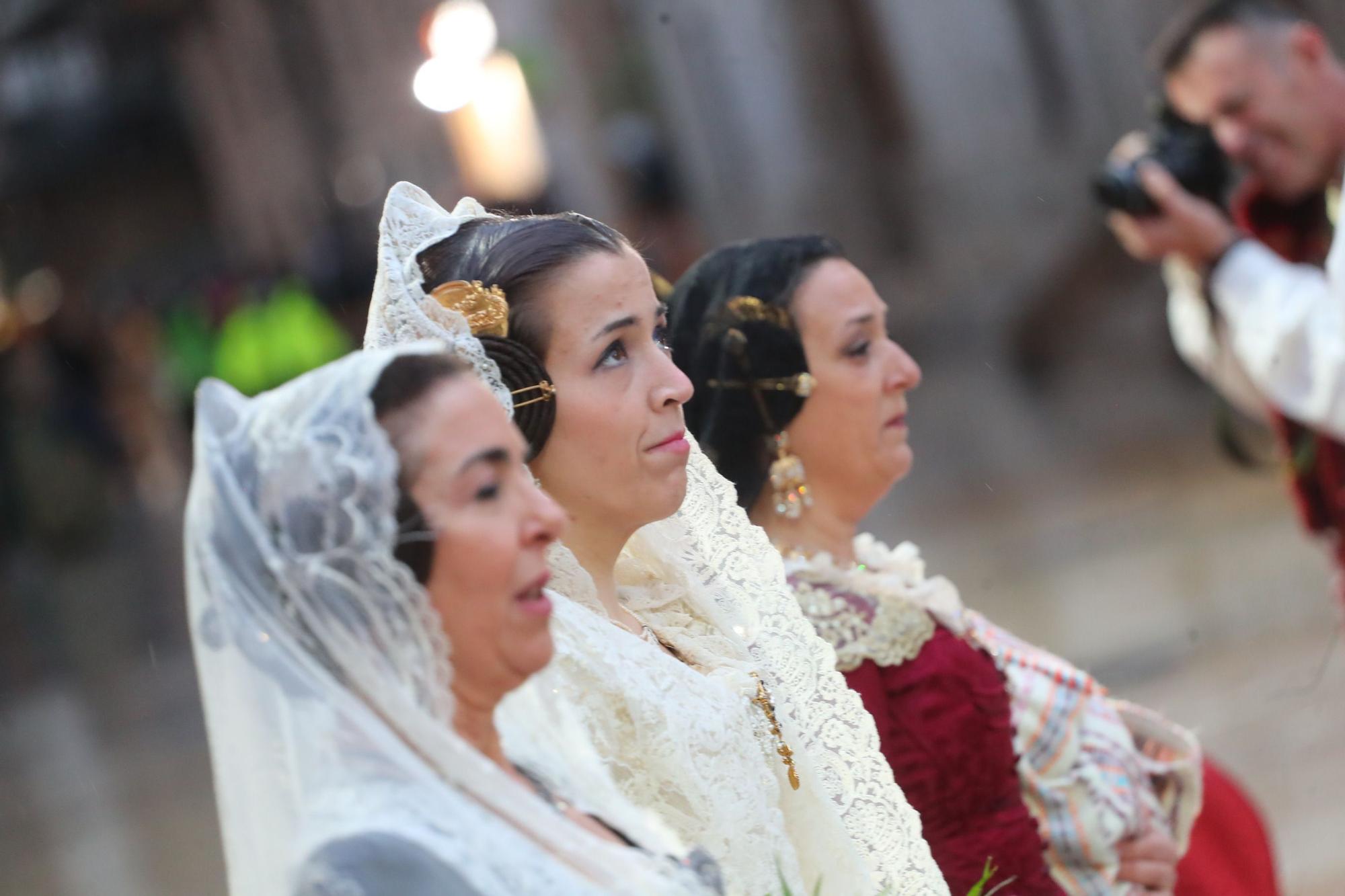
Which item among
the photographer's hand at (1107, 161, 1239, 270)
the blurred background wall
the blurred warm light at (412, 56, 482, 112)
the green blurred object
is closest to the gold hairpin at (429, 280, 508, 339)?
the photographer's hand at (1107, 161, 1239, 270)

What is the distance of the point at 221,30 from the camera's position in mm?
20672

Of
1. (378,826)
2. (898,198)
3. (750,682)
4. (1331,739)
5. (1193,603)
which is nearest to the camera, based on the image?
(378,826)

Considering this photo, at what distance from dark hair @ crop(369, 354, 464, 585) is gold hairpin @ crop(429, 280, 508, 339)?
1.65 feet

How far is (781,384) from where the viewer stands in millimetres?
2750

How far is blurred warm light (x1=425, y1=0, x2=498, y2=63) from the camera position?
33.2ft

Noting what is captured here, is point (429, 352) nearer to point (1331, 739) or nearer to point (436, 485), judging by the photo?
point (436, 485)

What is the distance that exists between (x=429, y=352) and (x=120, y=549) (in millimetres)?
12570

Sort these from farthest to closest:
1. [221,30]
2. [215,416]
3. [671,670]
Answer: [221,30] → [671,670] → [215,416]

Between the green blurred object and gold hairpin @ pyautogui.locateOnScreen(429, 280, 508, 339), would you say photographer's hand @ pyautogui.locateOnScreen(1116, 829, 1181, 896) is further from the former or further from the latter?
the green blurred object

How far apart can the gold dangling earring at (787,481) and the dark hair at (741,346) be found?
0.06ft

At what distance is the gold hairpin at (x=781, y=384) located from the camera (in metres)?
2.74

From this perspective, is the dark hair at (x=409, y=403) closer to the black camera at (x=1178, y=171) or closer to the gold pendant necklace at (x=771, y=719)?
the gold pendant necklace at (x=771, y=719)

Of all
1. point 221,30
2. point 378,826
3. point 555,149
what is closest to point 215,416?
point 378,826

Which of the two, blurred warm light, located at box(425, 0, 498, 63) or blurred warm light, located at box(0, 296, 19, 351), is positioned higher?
blurred warm light, located at box(425, 0, 498, 63)
